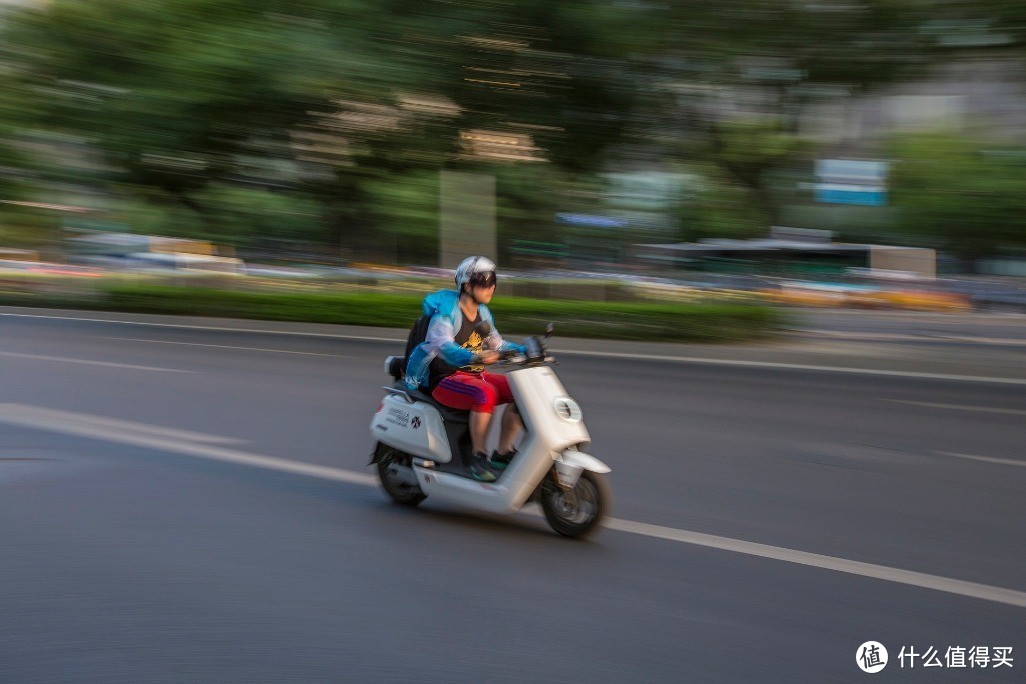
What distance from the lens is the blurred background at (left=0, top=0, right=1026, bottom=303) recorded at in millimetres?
18234

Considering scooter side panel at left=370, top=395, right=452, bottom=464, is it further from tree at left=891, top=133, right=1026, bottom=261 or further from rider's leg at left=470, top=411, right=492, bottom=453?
tree at left=891, top=133, right=1026, bottom=261

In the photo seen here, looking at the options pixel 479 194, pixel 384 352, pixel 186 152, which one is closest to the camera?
pixel 384 352

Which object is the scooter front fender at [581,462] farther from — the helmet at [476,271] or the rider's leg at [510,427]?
the helmet at [476,271]

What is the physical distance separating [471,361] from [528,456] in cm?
56

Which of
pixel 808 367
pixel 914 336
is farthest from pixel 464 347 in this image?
pixel 914 336

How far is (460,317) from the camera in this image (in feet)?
19.6

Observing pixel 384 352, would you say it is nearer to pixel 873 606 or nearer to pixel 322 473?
pixel 322 473

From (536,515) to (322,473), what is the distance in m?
1.79

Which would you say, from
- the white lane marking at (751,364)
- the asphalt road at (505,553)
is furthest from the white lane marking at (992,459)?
the white lane marking at (751,364)

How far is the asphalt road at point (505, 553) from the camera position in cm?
401

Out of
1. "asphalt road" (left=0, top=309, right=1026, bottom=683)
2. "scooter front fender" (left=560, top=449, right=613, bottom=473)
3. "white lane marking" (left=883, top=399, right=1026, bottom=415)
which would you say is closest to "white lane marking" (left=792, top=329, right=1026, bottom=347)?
"white lane marking" (left=883, top=399, right=1026, bottom=415)

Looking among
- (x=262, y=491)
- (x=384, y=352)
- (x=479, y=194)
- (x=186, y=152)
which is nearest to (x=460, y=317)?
(x=262, y=491)

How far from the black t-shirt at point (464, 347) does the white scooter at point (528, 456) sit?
0.13m

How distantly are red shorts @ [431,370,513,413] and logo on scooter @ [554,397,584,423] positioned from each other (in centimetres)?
26
